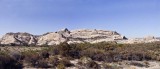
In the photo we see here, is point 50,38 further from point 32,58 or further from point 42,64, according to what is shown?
point 42,64

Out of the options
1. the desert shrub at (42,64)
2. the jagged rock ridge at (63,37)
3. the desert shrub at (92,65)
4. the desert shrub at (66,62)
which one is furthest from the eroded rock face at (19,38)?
the desert shrub at (92,65)

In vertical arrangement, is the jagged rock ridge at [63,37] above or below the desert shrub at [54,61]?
above

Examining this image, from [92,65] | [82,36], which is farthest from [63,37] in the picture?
[92,65]

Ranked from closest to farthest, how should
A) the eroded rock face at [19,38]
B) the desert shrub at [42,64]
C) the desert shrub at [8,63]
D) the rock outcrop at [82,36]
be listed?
the desert shrub at [8,63] → the desert shrub at [42,64] → the eroded rock face at [19,38] → the rock outcrop at [82,36]

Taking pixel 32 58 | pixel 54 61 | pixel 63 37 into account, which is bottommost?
pixel 54 61

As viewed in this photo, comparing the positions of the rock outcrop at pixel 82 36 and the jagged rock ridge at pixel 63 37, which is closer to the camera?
the jagged rock ridge at pixel 63 37

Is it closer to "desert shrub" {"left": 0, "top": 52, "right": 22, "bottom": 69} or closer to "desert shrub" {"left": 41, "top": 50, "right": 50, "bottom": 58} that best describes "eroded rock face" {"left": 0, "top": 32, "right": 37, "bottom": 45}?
"desert shrub" {"left": 41, "top": 50, "right": 50, "bottom": 58}

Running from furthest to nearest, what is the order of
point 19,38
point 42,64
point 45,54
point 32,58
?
point 19,38 → point 45,54 → point 32,58 → point 42,64

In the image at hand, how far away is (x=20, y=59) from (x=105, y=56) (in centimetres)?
1023

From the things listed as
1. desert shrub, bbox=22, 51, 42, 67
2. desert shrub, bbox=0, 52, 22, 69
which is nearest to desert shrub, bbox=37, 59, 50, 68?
desert shrub, bbox=22, 51, 42, 67

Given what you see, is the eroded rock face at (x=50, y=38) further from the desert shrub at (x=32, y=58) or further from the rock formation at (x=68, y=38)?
the desert shrub at (x=32, y=58)

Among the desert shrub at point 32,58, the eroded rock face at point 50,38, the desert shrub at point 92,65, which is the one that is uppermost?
the eroded rock face at point 50,38

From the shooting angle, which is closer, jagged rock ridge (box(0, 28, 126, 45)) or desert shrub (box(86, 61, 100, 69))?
desert shrub (box(86, 61, 100, 69))

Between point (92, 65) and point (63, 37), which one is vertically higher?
point (63, 37)
